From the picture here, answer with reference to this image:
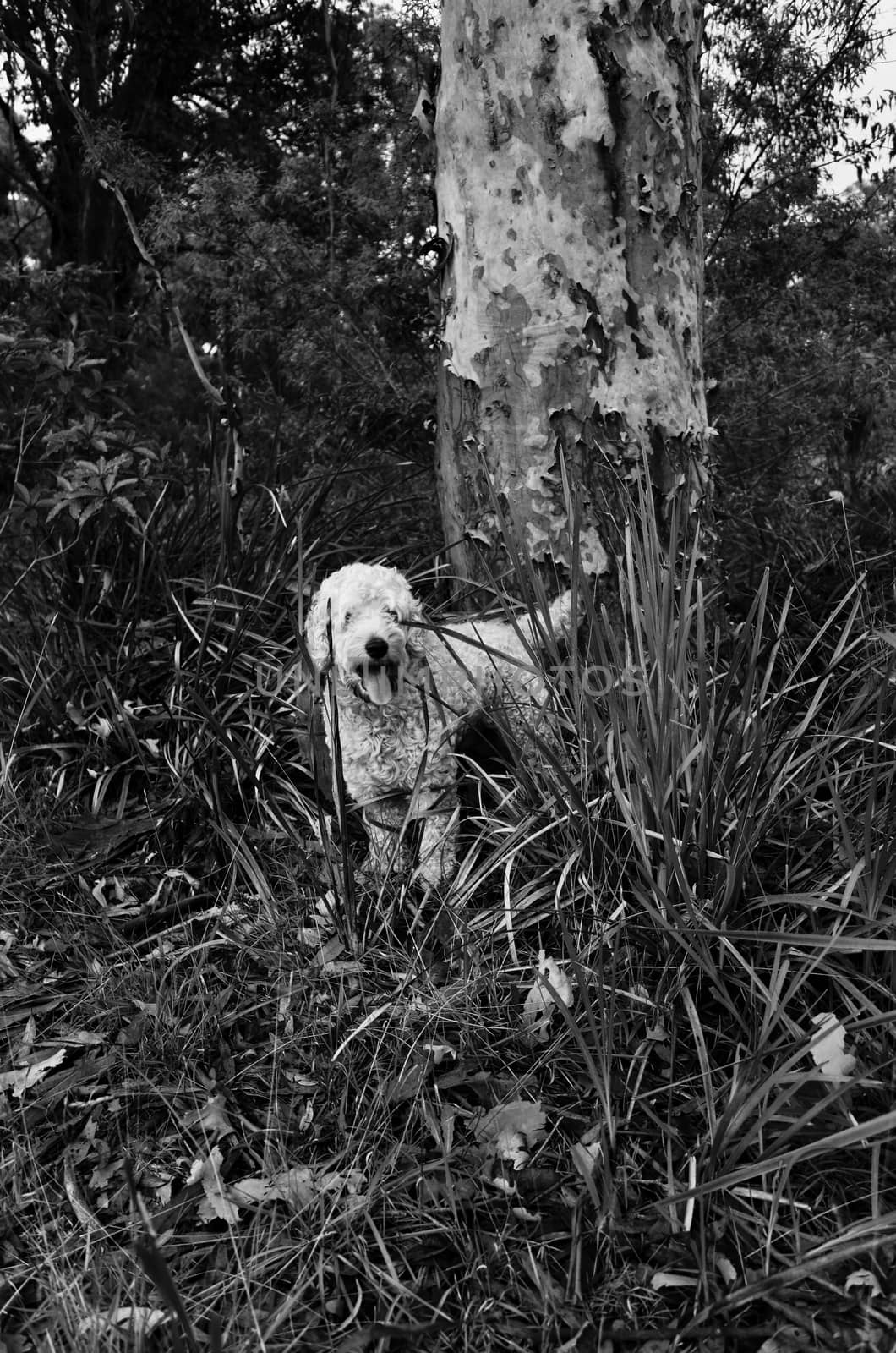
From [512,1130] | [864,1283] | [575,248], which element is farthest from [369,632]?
[864,1283]

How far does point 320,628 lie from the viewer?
3.00 m

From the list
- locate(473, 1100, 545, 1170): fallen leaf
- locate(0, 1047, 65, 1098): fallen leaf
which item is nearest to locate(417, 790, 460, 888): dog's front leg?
locate(473, 1100, 545, 1170): fallen leaf

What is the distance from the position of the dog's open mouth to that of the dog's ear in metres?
0.13

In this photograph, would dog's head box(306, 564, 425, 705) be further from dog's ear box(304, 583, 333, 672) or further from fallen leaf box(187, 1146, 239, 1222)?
fallen leaf box(187, 1146, 239, 1222)

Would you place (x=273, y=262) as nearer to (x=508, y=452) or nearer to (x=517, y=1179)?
(x=508, y=452)

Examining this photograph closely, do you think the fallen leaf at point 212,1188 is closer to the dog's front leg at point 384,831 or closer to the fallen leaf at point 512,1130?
the fallen leaf at point 512,1130

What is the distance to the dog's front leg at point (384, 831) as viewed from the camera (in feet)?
9.92

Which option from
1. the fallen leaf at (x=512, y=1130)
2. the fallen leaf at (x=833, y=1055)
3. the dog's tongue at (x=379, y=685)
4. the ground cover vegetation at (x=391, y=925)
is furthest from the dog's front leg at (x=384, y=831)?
the fallen leaf at (x=833, y=1055)

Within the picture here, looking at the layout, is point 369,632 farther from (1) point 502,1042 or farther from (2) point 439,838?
(1) point 502,1042

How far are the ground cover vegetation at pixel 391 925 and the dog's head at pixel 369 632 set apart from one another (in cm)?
28

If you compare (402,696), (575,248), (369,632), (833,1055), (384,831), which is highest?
(575,248)

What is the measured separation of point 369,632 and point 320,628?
245mm

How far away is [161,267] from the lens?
19.3ft

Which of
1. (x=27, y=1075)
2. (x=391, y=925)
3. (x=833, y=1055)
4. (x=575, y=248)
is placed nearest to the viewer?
(x=833, y=1055)
